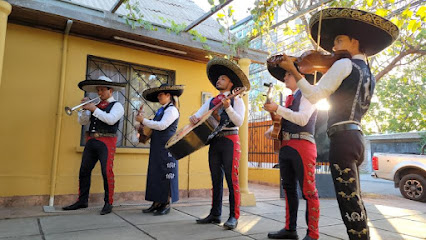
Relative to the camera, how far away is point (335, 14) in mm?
2375

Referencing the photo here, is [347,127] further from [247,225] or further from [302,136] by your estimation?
[247,225]

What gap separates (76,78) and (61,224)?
8.24 feet

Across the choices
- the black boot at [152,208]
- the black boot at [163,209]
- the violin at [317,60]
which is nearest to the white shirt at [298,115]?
the violin at [317,60]

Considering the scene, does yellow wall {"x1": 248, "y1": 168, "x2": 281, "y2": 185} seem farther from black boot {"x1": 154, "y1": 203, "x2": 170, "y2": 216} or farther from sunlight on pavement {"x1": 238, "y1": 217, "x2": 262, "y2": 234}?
black boot {"x1": 154, "y1": 203, "x2": 170, "y2": 216}

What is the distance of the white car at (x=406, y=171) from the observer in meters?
7.88

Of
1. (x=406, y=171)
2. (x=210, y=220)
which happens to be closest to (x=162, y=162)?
(x=210, y=220)

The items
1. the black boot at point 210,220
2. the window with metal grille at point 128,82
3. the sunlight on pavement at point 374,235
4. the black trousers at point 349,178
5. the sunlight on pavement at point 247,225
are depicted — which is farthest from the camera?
the window with metal grille at point 128,82

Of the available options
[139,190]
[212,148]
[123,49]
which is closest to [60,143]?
[139,190]

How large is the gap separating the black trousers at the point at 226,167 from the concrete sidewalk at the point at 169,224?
28cm

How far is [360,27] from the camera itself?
2.35 m

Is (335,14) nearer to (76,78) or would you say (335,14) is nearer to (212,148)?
(212,148)

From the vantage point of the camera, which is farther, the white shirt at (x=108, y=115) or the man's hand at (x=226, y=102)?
the white shirt at (x=108, y=115)

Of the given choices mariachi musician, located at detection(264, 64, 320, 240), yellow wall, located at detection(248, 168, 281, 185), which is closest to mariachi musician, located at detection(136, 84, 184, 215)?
mariachi musician, located at detection(264, 64, 320, 240)

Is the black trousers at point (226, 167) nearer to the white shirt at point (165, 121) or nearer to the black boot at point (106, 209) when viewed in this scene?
the white shirt at point (165, 121)
